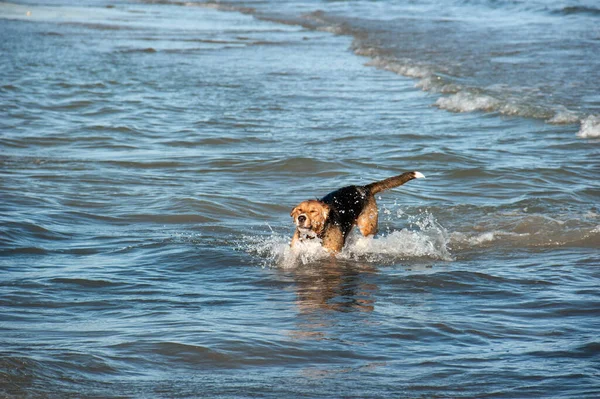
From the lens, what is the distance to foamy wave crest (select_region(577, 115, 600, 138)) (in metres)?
13.9

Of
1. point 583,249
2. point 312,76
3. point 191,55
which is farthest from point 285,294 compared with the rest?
point 191,55

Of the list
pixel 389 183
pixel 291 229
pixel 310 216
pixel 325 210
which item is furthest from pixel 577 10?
pixel 310 216

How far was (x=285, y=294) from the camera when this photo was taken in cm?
754

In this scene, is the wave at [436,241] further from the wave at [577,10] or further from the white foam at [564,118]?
the wave at [577,10]

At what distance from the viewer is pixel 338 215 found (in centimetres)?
870

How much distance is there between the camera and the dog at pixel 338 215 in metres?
8.39

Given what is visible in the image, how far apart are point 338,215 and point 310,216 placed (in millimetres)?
427

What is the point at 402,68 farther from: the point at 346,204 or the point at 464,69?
the point at 346,204

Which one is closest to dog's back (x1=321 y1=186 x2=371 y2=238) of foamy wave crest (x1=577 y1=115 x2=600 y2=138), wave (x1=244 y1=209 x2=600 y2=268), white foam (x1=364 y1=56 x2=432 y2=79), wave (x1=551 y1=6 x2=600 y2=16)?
wave (x1=244 y1=209 x2=600 y2=268)

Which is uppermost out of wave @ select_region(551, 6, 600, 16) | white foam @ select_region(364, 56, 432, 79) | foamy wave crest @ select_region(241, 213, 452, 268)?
wave @ select_region(551, 6, 600, 16)

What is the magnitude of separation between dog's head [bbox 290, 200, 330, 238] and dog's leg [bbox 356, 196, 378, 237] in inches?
30.4

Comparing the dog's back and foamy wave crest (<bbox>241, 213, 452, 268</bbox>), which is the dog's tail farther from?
foamy wave crest (<bbox>241, 213, 452, 268</bbox>)

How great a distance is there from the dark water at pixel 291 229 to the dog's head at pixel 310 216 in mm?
284

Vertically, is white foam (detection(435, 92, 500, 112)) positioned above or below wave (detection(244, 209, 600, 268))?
above
